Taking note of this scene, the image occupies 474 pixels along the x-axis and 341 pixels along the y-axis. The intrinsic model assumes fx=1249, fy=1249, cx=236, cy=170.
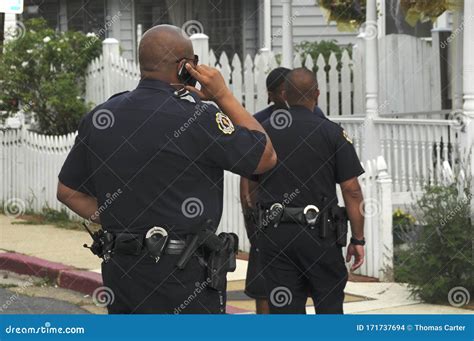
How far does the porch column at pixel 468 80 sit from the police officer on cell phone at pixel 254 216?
3.11m

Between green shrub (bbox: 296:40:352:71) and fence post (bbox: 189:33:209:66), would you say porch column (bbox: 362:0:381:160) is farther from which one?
green shrub (bbox: 296:40:352:71)

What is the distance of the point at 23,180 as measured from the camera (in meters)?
16.3

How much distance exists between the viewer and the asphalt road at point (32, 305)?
977 centimetres

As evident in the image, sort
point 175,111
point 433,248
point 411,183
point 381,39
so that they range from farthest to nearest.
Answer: point 381,39, point 411,183, point 433,248, point 175,111

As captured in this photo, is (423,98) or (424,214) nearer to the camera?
(424,214)

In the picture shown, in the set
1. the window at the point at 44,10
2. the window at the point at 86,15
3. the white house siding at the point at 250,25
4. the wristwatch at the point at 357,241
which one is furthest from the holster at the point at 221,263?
the window at the point at 44,10

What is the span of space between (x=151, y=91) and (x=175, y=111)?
156mm

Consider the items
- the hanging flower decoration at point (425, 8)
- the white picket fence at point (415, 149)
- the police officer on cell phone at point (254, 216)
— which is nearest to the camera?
the police officer on cell phone at point (254, 216)

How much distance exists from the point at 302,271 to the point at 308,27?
16.1 meters

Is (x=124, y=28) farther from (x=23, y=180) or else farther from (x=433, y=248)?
(x=433, y=248)

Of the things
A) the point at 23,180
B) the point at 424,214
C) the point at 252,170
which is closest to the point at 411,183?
the point at 424,214

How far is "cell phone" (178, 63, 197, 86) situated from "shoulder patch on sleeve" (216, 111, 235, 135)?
7.6 inches

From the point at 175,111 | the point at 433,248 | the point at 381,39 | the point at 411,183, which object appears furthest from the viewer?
the point at 381,39

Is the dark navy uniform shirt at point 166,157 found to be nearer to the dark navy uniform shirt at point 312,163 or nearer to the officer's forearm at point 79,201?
the officer's forearm at point 79,201
